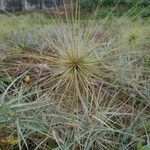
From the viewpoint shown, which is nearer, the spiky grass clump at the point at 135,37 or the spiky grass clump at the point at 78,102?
the spiky grass clump at the point at 78,102

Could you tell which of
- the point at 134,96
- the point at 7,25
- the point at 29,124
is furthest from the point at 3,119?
the point at 7,25

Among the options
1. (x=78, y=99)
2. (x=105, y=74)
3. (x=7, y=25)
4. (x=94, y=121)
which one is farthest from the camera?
Result: (x=7, y=25)

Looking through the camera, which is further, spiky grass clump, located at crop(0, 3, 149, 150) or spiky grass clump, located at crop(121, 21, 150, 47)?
spiky grass clump, located at crop(121, 21, 150, 47)

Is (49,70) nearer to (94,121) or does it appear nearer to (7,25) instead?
(94,121)

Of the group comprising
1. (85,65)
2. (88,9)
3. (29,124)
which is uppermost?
(85,65)

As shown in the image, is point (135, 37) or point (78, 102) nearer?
point (78, 102)

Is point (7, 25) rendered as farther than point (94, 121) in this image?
Yes

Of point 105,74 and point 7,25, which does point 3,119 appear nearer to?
point 105,74

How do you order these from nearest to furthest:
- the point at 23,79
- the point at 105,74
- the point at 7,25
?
1. the point at 105,74
2. the point at 23,79
3. the point at 7,25

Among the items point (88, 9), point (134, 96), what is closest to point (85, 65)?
point (134, 96)

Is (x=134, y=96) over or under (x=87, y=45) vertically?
under
